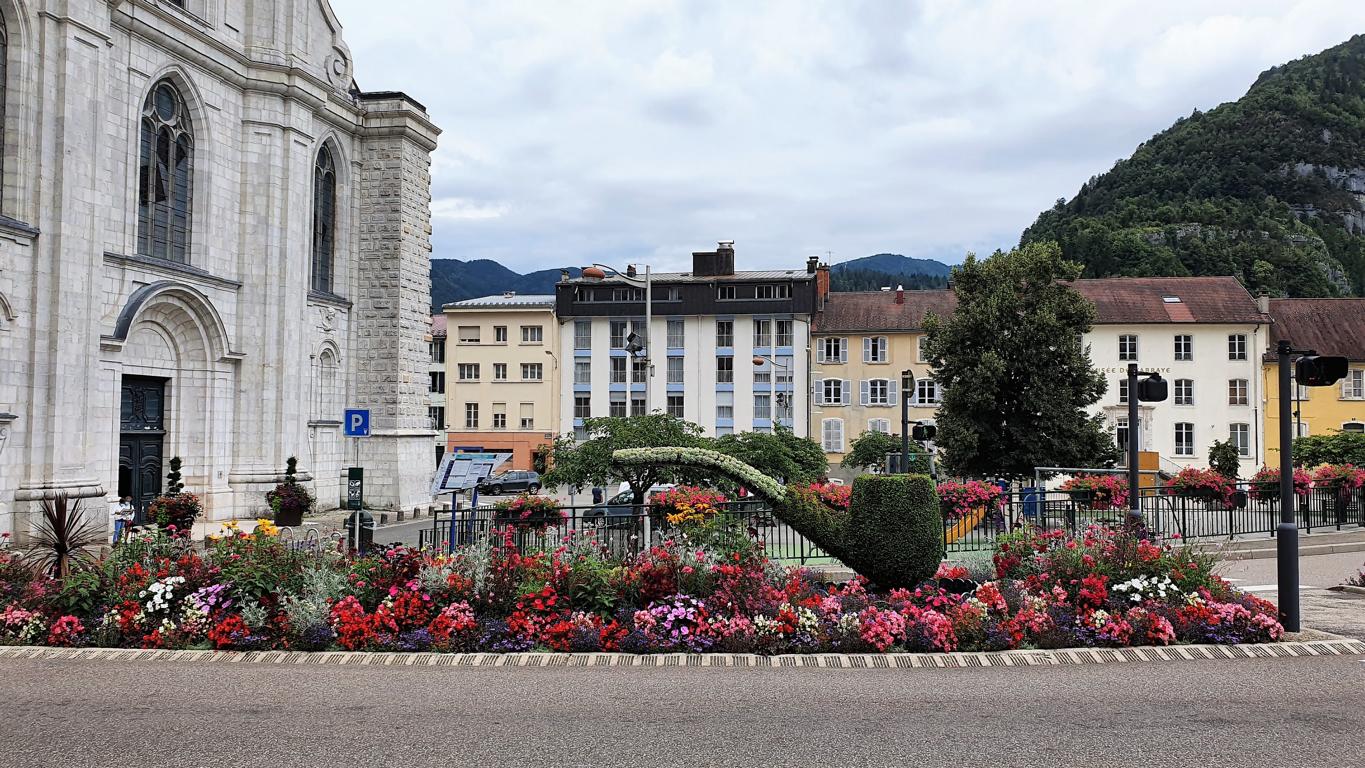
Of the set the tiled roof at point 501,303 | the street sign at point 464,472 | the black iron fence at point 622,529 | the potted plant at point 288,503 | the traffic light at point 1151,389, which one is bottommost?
the potted plant at point 288,503

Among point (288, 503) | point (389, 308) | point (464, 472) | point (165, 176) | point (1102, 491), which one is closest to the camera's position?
point (464, 472)

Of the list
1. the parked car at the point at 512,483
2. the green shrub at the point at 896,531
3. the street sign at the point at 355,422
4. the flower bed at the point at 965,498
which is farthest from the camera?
the parked car at the point at 512,483

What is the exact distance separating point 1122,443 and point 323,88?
39.7m

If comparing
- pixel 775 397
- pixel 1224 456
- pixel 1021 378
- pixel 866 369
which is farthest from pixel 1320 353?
pixel 1021 378

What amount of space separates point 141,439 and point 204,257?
501 cm

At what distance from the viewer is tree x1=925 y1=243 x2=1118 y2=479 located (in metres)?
29.9

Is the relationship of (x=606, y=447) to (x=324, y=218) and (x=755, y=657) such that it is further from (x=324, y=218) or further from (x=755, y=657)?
(x=324, y=218)

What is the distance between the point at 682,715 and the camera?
6773mm

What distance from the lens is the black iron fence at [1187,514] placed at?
56.4ft

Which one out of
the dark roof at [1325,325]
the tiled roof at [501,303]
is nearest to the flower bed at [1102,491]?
the dark roof at [1325,325]

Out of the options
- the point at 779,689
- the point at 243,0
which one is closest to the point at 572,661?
the point at 779,689

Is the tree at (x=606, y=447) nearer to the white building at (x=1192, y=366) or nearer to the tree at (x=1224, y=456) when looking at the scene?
the tree at (x=1224, y=456)

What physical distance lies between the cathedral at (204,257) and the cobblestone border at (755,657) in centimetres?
1260

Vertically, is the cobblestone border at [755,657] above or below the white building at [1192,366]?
below
